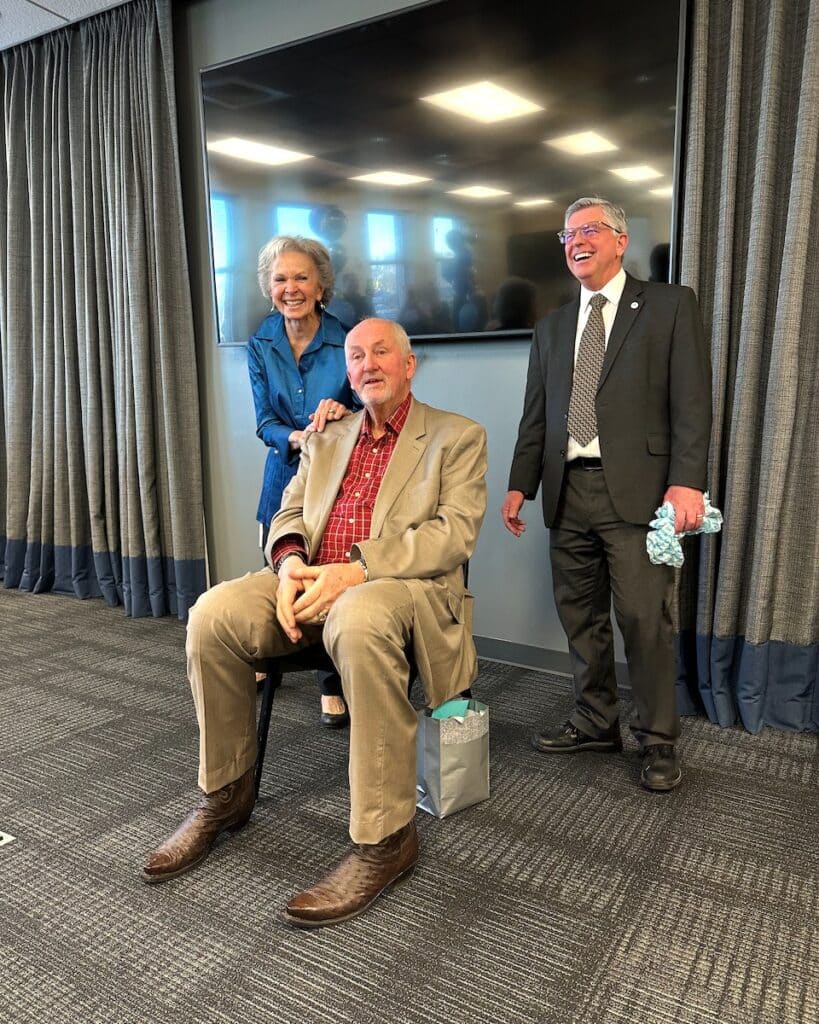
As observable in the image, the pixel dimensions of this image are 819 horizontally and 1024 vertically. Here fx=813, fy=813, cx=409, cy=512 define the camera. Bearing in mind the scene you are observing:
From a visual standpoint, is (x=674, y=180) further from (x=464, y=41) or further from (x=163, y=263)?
(x=163, y=263)

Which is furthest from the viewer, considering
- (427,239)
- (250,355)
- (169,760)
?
(427,239)

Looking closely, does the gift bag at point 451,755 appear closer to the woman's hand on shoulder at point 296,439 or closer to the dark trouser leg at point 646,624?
the dark trouser leg at point 646,624

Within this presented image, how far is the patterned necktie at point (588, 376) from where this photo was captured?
217cm

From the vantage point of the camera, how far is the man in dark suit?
6.75 ft

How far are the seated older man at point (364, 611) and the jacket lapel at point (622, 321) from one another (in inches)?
16.1

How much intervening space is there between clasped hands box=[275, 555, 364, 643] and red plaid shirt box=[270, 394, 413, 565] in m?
0.15

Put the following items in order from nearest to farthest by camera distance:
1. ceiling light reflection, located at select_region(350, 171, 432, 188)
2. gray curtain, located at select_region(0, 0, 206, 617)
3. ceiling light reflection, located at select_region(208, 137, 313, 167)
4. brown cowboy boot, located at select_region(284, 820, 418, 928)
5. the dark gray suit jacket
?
brown cowboy boot, located at select_region(284, 820, 418, 928), the dark gray suit jacket, ceiling light reflection, located at select_region(350, 171, 432, 188), ceiling light reflection, located at select_region(208, 137, 313, 167), gray curtain, located at select_region(0, 0, 206, 617)

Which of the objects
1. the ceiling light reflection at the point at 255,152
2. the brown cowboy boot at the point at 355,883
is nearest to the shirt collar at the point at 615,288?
the brown cowboy boot at the point at 355,883

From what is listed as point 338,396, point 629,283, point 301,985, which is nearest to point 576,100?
point 629,283

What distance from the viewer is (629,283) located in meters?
2.17

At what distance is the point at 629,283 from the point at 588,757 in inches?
51.9

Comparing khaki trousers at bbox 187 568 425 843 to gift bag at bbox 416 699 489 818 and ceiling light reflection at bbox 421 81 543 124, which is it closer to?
gift bag at bbox 416 699 489 818

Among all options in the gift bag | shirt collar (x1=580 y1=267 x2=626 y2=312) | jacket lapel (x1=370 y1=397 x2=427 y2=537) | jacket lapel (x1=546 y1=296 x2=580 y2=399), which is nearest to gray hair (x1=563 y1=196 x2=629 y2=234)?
shirt collar (x1=580 y1=267 x2=626 y2=312)

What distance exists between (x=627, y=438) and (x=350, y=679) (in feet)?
3.22
